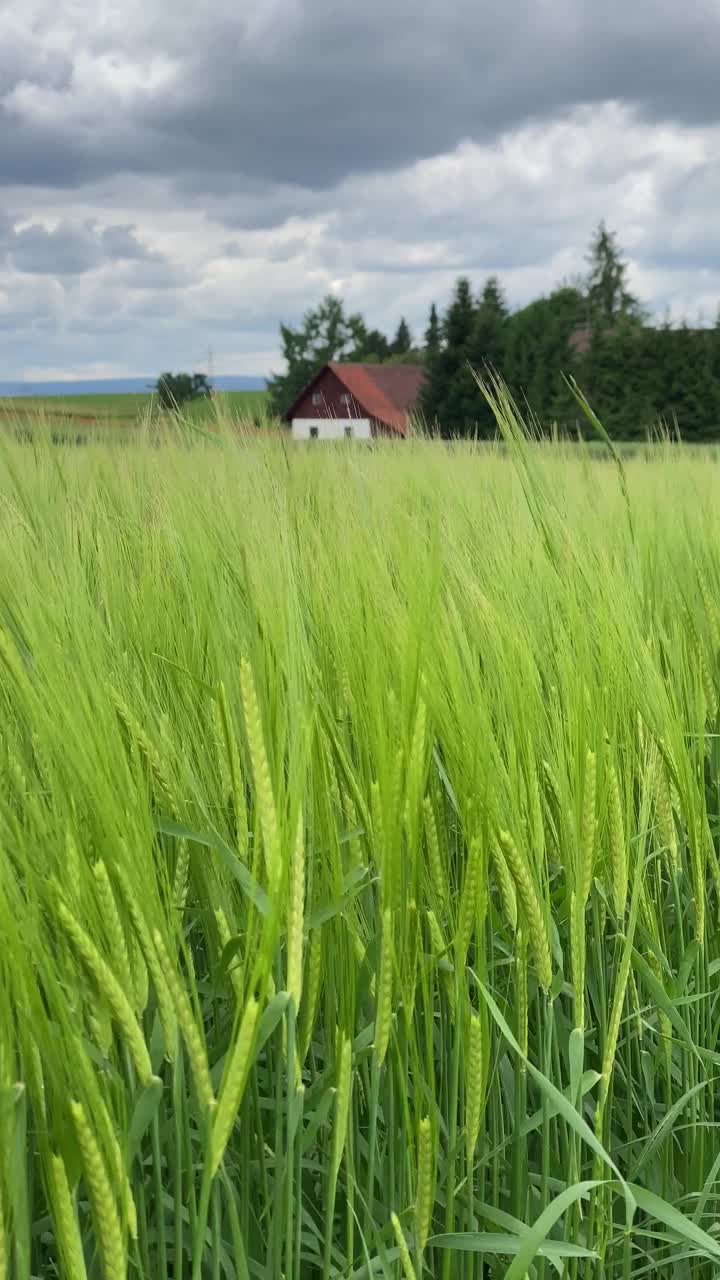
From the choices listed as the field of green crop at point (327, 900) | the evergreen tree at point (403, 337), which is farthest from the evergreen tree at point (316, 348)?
the field of green crop at point (327, 900)

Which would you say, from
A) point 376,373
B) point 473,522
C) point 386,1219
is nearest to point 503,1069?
point 386,1219

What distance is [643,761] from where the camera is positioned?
34.6 inches

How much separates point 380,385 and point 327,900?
32.5 m

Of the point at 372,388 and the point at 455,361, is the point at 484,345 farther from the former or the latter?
the point at 372,388

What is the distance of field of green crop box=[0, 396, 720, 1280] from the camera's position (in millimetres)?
466

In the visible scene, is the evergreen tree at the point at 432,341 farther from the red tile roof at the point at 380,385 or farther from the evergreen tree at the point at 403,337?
the evergreen tree at the point at 403,337

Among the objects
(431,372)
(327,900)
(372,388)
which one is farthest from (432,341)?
(327,900)

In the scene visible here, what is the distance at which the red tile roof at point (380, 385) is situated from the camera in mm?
30969

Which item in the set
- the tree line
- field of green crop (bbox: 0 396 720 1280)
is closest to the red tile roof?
the tree line

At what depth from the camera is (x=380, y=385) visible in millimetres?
32062

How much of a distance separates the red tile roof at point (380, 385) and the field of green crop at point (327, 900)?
100 ft

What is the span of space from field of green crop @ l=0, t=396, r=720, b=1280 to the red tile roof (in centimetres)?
3048

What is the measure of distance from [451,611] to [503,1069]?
0.37m

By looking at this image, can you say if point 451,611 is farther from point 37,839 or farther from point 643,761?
point 37,839
